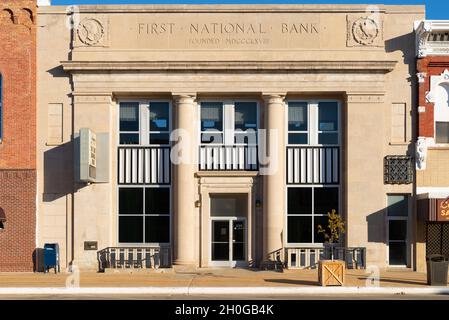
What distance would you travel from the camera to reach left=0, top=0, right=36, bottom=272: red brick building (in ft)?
83.7

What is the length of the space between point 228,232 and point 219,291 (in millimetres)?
6863

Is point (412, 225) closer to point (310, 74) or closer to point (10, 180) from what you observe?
point (310, 74)

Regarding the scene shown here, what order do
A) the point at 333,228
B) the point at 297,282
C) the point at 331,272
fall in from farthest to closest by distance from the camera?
the point at 333,228 → the point at 297,282 → the point at 331,272

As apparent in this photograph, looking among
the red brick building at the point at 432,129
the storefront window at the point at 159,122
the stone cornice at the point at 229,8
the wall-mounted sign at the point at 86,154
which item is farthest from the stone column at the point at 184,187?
the red brick building at the point at 432,129

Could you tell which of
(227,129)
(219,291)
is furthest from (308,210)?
(219,291)

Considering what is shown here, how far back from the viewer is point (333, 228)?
23.2 meters

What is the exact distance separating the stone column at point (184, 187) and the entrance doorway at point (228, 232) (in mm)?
968

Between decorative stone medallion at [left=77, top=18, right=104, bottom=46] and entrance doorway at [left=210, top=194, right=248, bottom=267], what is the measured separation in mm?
7681

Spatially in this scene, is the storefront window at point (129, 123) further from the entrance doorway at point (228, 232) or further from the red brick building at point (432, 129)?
the red brick building at point (432, 129)

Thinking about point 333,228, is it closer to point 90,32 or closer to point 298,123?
point 298,123

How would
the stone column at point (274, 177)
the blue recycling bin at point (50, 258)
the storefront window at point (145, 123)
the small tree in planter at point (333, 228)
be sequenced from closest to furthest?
1. the small tree in planter at point (333, 228)
2. the blue recycling bin at point (50, 258)
3. the stone column at point (274, 177)
4. the storefront window at point (145, 123)

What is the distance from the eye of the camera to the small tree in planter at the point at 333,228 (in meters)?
23.3

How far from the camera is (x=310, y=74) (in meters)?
25.8

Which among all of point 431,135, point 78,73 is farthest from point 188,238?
point 431,135
